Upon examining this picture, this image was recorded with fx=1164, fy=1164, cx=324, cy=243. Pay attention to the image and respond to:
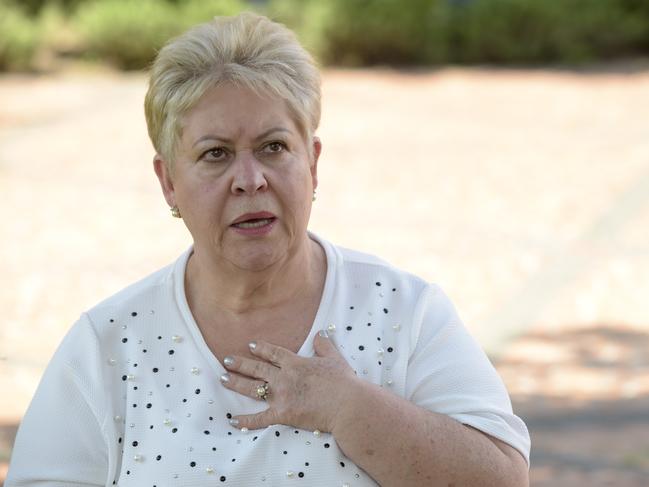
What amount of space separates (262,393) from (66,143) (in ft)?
28.5

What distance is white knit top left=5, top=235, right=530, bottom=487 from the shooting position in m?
2.33

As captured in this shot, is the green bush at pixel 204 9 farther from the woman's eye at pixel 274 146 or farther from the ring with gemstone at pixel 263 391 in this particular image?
the ring with gemstone at pixel 263 391

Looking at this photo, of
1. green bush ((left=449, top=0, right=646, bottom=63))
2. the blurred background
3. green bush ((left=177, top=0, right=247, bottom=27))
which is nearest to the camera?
the blurred background

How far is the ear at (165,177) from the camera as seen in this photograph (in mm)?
2525

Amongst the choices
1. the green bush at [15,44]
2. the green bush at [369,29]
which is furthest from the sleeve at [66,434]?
the green bush at [15,44]

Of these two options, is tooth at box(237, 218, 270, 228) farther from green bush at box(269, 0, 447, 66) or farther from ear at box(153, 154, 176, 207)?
green bush at box(269, 0, 447, 66)

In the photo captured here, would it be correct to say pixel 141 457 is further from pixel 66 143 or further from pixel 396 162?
pixel 66 143

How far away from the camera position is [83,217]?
830 centimetres

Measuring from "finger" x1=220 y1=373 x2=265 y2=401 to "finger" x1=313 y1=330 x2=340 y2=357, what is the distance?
14 cm

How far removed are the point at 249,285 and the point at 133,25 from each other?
13045 millimetres

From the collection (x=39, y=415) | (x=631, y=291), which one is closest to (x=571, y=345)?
(x=631, y=291)

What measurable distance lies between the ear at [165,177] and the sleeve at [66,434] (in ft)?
1.27

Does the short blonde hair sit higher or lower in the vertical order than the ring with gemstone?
higher

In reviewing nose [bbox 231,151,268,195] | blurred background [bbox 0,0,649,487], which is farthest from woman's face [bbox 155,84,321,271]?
blurred background [bbox 0,0,649,487]
